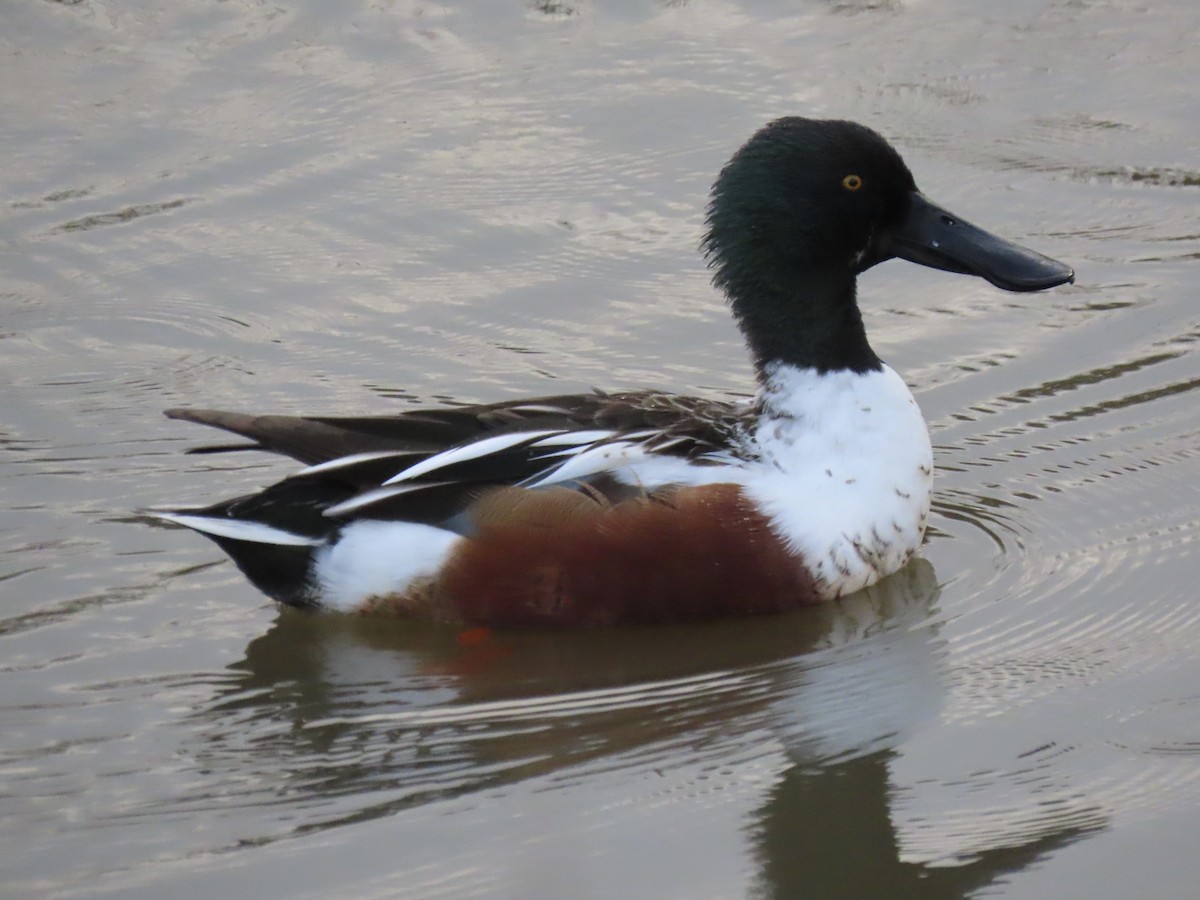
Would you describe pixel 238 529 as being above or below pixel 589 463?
below

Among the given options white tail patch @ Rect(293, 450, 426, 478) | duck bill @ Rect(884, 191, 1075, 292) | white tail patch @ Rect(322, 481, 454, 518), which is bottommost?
white tail patch @ Rect(322, 481, 454, 518)

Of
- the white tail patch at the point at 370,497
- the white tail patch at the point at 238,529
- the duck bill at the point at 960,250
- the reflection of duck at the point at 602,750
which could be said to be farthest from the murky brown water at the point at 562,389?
the duck bill at the point at 960,250

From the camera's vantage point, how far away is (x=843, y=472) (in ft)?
18.3

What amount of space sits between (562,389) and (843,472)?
165cm

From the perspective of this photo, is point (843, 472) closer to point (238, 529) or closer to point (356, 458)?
point (356, 458)

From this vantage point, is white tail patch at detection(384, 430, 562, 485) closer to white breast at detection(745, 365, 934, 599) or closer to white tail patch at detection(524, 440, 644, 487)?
white tail patch at detection(524, 440, 644, 487)

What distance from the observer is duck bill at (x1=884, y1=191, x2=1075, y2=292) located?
19.3ft

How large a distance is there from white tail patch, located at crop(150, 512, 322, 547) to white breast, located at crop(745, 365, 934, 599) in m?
1.40

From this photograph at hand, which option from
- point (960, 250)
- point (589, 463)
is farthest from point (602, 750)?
point (960, 250)

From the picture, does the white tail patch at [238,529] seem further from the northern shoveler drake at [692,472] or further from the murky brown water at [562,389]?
the murky brown water at [562,389]

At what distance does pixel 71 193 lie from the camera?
853 cm

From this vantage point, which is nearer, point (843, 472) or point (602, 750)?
point (602, 750)

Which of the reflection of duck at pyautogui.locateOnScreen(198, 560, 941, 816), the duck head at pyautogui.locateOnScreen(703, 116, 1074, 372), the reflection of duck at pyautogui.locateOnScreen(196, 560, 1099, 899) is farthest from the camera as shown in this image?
the duck head at pyautogui.locateOnScreen(703, 116, 1074, 372)

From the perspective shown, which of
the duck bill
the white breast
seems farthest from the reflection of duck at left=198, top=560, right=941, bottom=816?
the duck bill
